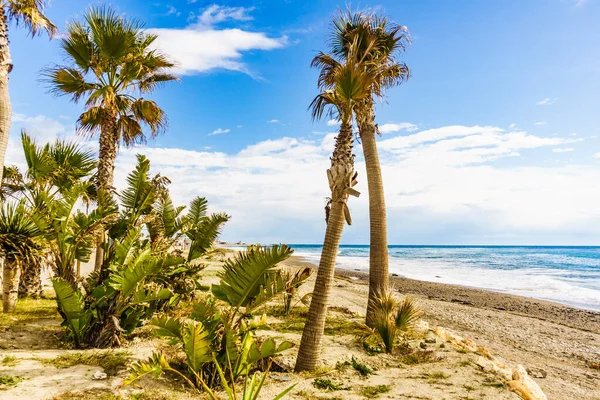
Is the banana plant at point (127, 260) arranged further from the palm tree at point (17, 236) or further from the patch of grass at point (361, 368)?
the patch of grass at point (361, 368)

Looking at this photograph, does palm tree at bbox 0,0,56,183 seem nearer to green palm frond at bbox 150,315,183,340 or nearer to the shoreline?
green palm frond at bbox 150,315,183,340

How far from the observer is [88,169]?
394 inches

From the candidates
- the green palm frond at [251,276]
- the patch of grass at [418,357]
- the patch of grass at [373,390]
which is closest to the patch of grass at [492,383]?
the patch of grass at [418,357]

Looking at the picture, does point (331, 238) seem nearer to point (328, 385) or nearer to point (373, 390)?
point (328, 385)

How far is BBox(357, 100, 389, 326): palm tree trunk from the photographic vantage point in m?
8.75

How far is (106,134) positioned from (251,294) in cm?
761

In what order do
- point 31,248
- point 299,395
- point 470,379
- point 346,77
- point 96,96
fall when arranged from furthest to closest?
point 96,96 → point 31,248 → point 470,379 → point 346,77 → point 299,395

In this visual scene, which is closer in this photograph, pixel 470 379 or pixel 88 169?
pixel 470 379

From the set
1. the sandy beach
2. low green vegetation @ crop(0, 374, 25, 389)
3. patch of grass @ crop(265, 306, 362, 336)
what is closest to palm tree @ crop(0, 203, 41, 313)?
low green vegetation @ crop(0, 374, 25, 389)

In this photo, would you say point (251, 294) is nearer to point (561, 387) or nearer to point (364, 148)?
point (364, 148)

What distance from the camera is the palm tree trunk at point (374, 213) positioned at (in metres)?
8.75

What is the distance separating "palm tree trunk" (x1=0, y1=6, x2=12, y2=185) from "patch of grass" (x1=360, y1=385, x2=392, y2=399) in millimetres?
8094

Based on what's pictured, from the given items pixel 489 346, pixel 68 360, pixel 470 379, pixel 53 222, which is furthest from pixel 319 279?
pixel 489 346

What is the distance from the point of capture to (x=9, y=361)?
5543mm
